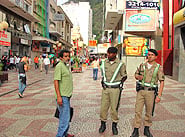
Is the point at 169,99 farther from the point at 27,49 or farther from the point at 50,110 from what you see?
the point at 27,49

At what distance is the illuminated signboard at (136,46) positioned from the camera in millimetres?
19125

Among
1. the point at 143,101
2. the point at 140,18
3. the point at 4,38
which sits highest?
the point at 140,18

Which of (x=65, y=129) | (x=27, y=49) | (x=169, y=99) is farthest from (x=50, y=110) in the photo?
(x=27, y=49)

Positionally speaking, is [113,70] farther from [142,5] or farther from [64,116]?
[142,5]

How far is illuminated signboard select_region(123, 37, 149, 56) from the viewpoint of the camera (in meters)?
19.1

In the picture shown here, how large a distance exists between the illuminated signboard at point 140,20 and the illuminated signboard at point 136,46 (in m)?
1.08

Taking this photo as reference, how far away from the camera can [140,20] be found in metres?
18.5

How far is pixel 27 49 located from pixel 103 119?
26.1 m

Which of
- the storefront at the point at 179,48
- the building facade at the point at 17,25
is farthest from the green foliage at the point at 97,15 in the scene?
the storefront at the point at 179,48

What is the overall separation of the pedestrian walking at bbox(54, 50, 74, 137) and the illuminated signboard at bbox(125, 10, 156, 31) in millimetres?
15593

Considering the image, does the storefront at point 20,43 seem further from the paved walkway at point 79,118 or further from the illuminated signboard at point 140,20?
the paved walkway at point 79,118

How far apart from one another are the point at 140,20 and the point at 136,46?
7.69 ft

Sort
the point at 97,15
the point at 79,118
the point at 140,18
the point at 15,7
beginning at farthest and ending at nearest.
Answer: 1. the point at 97,15
2. the point at 15,7
3. the point at 140,18
4. the point at 79,118

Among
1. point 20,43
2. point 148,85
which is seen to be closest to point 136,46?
point 20,43
